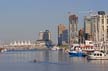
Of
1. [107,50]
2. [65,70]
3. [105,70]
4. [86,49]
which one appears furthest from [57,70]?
[86,49]

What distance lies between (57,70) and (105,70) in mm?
8997

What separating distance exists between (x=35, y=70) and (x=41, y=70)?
120cm

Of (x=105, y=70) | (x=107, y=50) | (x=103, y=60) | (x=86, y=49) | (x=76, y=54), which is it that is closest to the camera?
(x=105, y=70)

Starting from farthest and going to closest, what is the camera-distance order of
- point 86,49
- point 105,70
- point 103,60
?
point 86,49 < point 103,60 < point 105,70

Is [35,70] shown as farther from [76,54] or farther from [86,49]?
[86,49]

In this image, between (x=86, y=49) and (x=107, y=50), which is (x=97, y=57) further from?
(x=86, y=49)

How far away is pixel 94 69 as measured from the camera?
103 metres

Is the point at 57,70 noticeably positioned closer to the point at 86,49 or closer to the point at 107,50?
the point at 107,50

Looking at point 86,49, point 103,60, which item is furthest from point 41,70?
point 86,49

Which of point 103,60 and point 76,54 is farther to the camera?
point 76,54

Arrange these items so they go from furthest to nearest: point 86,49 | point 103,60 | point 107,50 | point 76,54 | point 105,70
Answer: point 86,49, point 76,54, point 107,50, point 103,60, point 105,70

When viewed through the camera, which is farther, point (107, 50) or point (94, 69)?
point (107, 50)

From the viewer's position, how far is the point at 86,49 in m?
196

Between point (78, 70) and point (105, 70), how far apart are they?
5.32m
